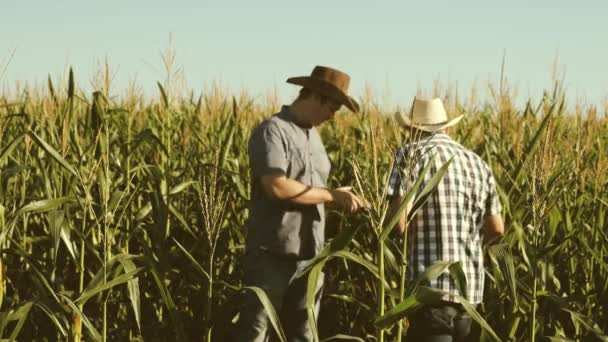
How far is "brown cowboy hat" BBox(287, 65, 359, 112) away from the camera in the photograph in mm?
3902

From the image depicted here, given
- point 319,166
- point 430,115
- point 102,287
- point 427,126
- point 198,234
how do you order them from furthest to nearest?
point 198,234 → point 319,166 → point 430,115 → point 427,126 → point 102,287

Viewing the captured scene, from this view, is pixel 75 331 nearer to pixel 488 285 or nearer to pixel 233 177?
pixel 233 177

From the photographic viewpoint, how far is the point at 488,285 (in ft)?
14.8

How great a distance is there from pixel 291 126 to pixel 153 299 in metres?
1.62

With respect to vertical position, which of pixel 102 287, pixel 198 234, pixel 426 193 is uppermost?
pixel 426 193

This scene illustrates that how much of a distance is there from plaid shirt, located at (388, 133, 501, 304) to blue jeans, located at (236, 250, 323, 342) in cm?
60

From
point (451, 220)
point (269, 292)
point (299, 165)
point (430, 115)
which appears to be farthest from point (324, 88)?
point (269, 292)

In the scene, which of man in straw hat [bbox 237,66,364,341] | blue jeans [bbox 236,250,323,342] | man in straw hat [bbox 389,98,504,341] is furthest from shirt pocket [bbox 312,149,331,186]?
man in straw hat [bbox 389,98,504,341]

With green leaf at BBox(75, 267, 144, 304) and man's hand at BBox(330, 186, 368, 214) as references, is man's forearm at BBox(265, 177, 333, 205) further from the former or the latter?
green leaf at BBox(75, 267, 144, 304)

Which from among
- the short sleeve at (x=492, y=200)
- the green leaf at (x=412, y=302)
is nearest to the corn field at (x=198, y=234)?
the short sleeve at (x=492, y=200)

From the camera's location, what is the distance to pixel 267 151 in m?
3.75

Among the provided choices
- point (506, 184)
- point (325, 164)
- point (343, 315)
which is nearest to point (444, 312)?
point (325, 164)

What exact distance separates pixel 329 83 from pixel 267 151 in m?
0.46

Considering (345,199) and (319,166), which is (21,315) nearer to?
(345,199)
